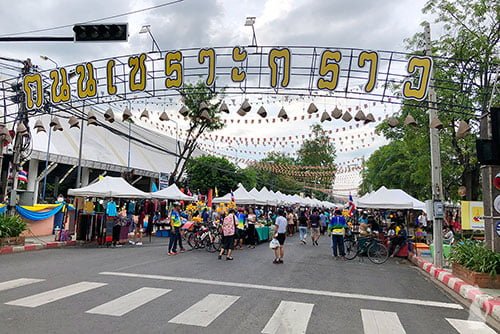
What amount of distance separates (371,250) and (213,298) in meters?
9.28

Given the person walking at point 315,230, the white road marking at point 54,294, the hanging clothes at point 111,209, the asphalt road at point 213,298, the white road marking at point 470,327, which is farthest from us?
the person walking at point 315,230

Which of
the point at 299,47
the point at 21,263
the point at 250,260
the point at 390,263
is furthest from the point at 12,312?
the point at 390,263

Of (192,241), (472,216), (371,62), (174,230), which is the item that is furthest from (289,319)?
(192,241)

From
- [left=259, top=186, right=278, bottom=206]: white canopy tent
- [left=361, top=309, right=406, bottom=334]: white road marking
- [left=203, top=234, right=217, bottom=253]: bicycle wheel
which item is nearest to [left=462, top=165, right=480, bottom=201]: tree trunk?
[left=259, top=186, right=278, bottom=206]: white canopy tent

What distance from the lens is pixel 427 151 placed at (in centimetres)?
2164

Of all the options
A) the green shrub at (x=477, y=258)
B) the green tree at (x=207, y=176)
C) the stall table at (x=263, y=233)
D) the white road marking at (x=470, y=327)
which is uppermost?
the green tree at (x=207, y=176)

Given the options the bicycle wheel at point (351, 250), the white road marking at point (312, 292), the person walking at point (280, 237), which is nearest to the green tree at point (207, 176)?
the bicycle wheel at point (351, 250)

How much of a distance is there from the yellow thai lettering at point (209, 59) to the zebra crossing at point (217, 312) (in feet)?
20.8

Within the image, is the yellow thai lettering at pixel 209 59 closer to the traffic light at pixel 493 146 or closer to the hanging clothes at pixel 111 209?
the traffic light at pixel 493 146

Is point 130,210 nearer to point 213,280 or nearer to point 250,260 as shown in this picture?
point 250,260

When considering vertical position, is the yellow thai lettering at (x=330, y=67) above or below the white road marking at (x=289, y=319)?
above

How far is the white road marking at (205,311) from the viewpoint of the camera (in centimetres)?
584

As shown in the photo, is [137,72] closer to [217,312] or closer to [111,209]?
[111,209]

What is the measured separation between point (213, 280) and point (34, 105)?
9.50 m
